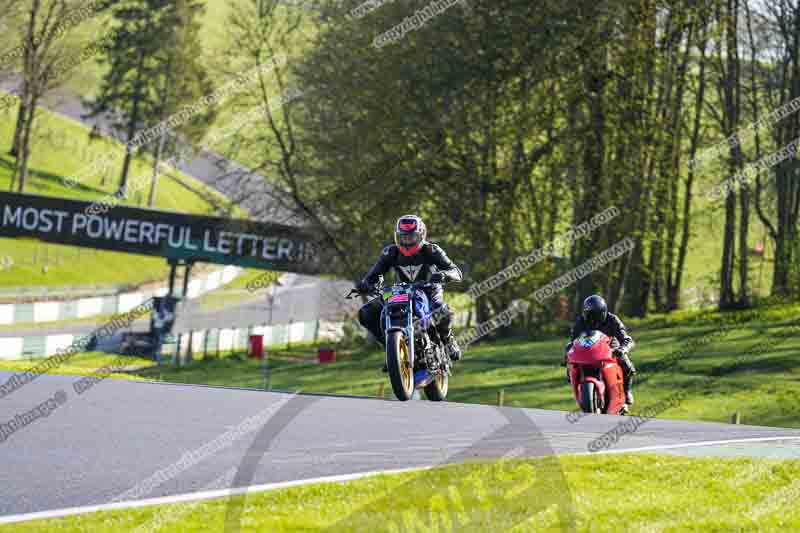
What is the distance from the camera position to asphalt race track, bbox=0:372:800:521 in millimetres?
7934

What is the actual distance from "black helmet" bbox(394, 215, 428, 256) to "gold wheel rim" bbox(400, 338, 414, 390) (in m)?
1.15

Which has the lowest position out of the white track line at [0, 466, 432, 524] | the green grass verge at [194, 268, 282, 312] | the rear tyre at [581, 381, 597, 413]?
the white track line at [0, 466, 432, 524]

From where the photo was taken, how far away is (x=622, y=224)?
120 feet

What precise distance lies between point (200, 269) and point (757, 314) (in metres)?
45.2

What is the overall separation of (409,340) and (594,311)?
3.68 metres

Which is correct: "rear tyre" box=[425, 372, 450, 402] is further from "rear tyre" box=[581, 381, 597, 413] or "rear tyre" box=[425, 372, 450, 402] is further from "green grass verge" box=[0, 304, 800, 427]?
"green grass verge" box=[0, 304, 800, 427]

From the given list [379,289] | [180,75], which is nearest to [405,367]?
[379,289]

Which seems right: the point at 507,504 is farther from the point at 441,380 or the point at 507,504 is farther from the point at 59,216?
the point at 59,216

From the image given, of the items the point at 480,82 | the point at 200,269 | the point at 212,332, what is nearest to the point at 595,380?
the point at 480,82

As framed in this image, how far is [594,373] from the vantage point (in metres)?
15.1

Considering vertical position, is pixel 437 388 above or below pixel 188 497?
above

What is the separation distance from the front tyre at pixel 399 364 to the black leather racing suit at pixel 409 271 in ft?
1.47

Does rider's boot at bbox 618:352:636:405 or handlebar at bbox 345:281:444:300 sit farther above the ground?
handlebar at bbox 345:281:444:300

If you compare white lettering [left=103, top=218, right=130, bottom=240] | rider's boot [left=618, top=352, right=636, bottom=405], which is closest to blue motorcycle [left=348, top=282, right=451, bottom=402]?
rider's boot [left=618, top=352, right=636, bottom=405]
